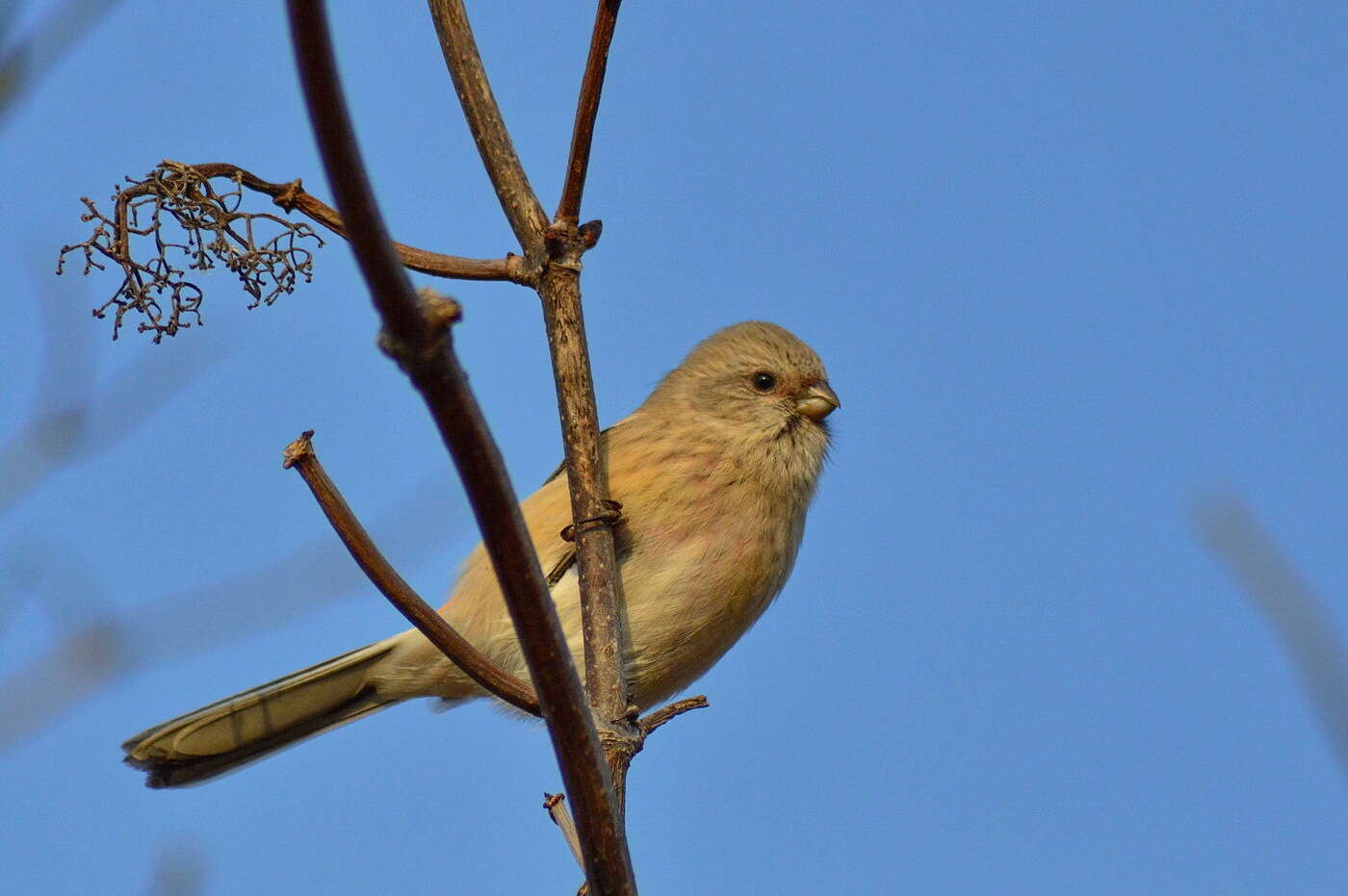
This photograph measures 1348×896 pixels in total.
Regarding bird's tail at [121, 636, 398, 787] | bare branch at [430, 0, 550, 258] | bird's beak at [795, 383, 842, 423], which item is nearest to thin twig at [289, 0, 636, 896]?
bare branch at [430, 0, 550, 258]

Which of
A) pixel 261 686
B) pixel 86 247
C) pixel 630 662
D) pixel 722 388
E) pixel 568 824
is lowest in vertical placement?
pixel 568 824

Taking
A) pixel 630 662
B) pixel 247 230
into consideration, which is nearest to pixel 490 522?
pixel 247 230

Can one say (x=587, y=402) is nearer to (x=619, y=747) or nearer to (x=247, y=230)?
(x=619, y=747)

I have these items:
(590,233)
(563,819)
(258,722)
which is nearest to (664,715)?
(563,819)

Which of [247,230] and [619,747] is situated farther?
[247,230]

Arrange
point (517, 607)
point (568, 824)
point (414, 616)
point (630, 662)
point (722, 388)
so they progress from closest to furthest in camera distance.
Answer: point (517, 607)
point (414, 616)
point (568, 824)
point (630, 662)
point (722, 388)

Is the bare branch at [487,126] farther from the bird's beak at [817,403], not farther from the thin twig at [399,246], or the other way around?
the bird's beak at [817,403]
